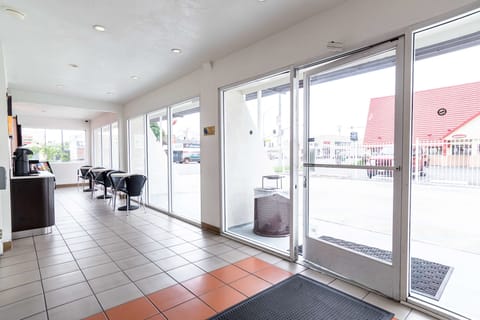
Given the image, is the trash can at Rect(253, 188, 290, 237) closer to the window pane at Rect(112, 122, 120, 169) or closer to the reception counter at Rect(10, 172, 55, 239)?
the reception counter at Rect(10, 172, 55, 239)

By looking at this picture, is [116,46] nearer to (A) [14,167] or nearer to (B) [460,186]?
(A) [14,167]

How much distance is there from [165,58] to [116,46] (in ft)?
2.31

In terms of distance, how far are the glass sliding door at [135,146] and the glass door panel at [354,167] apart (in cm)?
563

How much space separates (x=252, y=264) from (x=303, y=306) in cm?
93

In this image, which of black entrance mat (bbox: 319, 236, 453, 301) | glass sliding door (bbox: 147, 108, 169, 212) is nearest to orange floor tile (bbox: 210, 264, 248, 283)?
black entrance mat (bbox: 319, 236, 453, 301)

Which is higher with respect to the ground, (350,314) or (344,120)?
(344,120)

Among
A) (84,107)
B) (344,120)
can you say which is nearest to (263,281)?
(344,120)

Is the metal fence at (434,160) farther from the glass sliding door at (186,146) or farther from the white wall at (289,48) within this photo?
the glass sliding door at (186,146)

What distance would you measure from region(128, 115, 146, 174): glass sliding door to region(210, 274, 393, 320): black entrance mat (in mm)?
5847

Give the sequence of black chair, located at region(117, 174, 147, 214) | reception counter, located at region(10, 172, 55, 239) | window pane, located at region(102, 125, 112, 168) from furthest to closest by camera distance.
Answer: window pane, located at region(102, 125, 112, 168) → black chair, located at region(117, 174, 147, 214) → reception counter, located at region(10, 172, 55, 239)

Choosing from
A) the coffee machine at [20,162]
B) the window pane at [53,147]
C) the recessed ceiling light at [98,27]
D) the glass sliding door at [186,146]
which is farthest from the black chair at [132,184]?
the window pane at [53,147]

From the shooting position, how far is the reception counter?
13.4 ft

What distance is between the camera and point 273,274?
110 inches

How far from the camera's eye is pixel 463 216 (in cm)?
385
